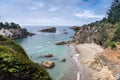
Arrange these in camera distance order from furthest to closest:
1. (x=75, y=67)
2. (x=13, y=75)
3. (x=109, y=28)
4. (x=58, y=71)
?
1. (x=109, y=28)
2. (x=75, y=67)
3. (x=58, y=71)
4. (x=13, y=75)

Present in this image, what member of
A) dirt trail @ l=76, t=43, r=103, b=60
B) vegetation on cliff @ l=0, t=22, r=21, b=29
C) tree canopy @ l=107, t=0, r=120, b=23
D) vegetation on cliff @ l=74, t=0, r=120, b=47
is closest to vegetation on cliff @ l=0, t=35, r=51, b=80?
dirt trail @ l=76, t=43, r=103, b=60

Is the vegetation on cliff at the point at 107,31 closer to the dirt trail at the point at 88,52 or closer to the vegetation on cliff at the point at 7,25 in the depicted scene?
the dirt trail at the point at 88,52

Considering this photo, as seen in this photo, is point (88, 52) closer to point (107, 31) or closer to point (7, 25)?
point (107, 31)

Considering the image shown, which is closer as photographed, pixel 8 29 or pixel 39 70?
pixel 39 70

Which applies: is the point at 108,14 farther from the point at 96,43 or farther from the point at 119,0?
the point at 96,43

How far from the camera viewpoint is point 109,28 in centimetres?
7894

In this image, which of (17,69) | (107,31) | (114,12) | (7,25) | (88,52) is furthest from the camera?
(7,25)

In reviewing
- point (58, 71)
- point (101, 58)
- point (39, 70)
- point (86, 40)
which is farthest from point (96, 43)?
point (39, 70)

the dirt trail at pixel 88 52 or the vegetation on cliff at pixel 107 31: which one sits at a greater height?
the vegetation on cliff at pixel 107 31

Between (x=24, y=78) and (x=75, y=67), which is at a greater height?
(x=24, y=78)

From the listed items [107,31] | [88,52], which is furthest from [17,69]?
[107,31]

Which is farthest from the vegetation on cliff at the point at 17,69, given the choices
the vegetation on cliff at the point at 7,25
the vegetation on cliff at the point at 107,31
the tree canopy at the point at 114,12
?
the vegetation on cliff at the point at 7,25

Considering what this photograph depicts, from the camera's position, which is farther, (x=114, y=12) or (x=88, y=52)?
(x=114, y=12)

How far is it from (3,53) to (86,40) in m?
82.4
